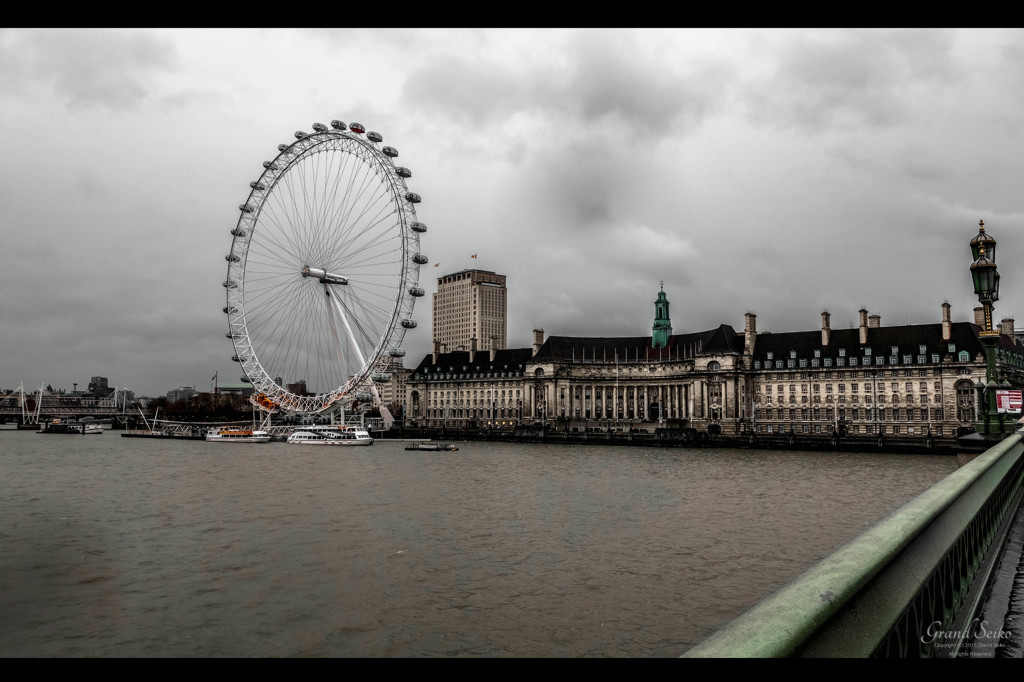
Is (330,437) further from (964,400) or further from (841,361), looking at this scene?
(964,400)

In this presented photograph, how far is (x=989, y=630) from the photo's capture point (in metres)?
5.78

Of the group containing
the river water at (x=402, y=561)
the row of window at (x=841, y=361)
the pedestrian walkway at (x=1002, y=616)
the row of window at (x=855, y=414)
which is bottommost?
the river water at (x=402, y=561)

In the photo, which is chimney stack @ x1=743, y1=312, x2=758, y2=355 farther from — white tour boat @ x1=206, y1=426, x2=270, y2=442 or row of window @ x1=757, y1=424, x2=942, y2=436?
white tour boat @ x1=206, y1=426, x2=270, y2=442

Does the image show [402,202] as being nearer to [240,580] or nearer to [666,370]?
[240,580]

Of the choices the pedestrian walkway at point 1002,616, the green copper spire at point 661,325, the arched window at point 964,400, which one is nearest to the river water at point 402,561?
the pedestrian walkway at point 1002,616

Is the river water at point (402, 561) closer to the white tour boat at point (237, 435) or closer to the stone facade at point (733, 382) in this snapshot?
the stone facade at point (733, 382)

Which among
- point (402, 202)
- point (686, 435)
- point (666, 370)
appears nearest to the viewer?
point (402, 202)

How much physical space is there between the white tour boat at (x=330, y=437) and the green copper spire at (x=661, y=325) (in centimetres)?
6035

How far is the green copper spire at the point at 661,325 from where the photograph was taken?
137 meters

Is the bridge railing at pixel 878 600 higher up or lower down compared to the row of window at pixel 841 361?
lower down

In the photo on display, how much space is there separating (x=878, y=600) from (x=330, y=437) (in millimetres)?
101544

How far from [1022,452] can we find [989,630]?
9669mm
